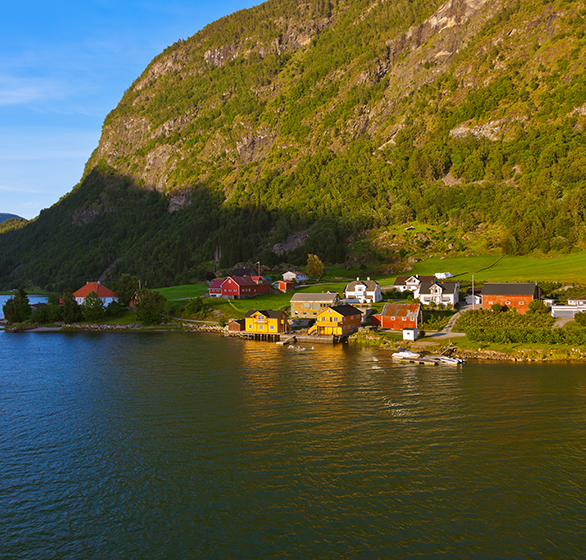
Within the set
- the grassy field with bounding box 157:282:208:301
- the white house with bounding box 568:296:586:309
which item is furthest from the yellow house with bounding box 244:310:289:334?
the white house with bounding box 568:296:586:309

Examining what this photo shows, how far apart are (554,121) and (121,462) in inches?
8562

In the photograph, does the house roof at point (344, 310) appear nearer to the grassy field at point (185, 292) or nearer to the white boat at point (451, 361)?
the white boat at point (451, 361)

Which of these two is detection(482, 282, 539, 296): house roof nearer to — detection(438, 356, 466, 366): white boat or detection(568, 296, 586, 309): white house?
detection(568, 296, 586, 309): white house

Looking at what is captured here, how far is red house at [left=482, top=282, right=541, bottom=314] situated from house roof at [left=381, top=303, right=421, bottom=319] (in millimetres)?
16075

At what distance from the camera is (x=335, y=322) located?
8544 centimetres

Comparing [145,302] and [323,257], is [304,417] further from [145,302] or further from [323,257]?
[323,257]

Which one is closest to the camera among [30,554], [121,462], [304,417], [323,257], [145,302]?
[30,554]

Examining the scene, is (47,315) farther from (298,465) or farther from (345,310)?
(298,465)

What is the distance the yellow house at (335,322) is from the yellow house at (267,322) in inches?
270

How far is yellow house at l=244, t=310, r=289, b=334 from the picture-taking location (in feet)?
301

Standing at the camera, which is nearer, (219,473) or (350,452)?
(219,473)

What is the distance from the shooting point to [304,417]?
42.1 metres

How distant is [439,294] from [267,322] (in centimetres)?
3863

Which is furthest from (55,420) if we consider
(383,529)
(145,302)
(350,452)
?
(145,302)
